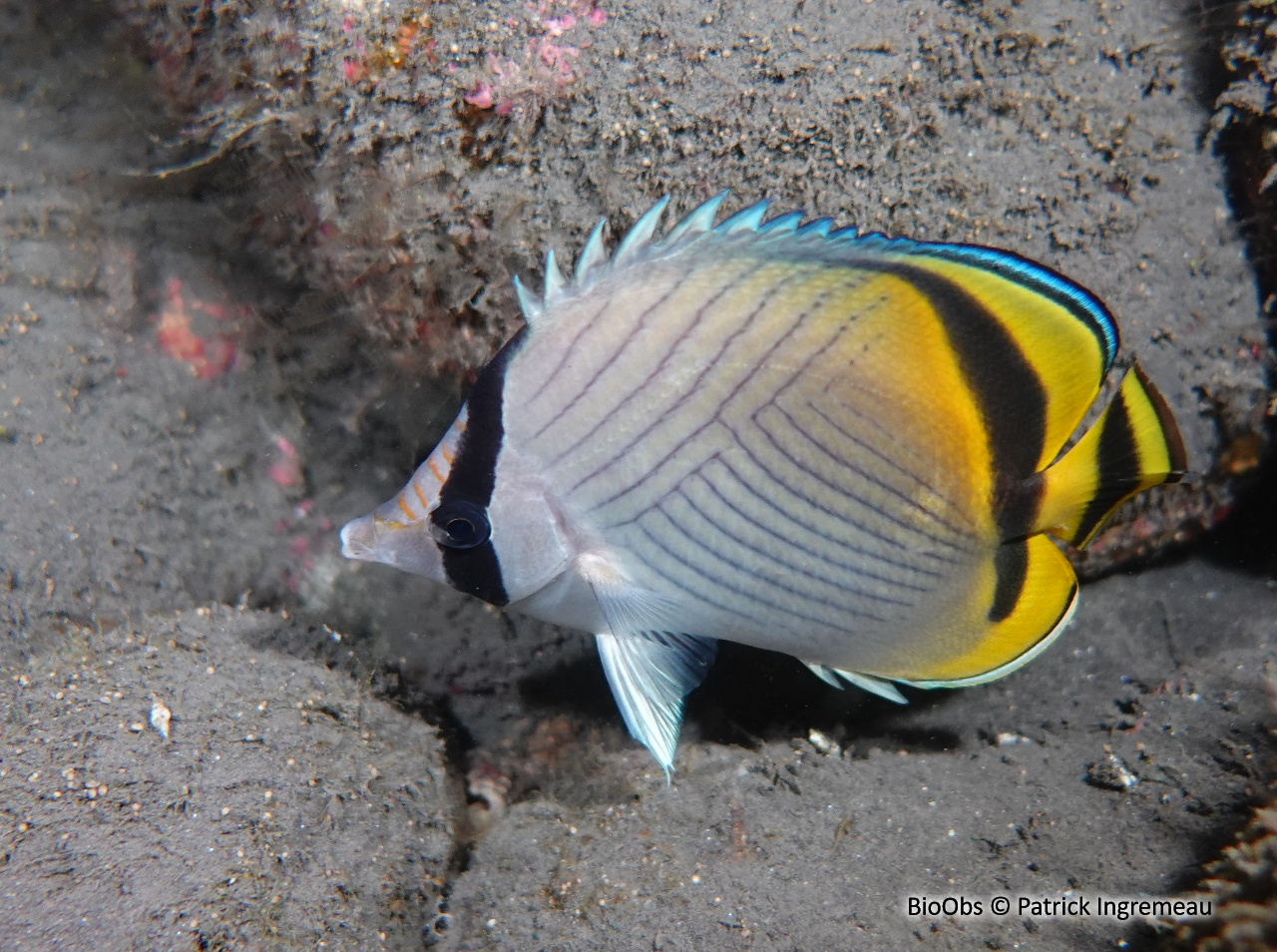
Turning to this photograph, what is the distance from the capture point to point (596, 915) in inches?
81.1

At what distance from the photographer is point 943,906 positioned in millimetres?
1896

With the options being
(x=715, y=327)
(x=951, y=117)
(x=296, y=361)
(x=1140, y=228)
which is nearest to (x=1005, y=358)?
(x=715, y=327)

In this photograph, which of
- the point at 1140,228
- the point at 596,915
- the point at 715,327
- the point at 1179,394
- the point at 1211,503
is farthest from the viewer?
the point at 1211,503

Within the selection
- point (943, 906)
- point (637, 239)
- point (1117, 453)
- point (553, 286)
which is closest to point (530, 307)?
point (553, 286)

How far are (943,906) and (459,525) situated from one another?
165 centimetres

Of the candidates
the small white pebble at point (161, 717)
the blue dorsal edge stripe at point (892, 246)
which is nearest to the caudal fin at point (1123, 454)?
the blue dorsal edge stripe at point (892, 246)

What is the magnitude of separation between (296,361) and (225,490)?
0.70 metres

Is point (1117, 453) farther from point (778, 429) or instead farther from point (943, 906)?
point (943, 906)

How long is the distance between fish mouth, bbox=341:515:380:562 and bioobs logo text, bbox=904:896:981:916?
169 cm

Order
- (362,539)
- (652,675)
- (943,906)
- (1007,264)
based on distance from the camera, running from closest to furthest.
→ (1007,264) < (362,539) < (652,675) < (943,906)

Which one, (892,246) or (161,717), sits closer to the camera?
(892,246)

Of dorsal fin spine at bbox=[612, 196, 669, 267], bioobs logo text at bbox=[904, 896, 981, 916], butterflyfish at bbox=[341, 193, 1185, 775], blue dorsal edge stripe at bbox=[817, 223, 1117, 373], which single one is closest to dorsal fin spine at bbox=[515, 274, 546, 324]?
butterflyfish at bbox=[341, 193, 1185, 775]

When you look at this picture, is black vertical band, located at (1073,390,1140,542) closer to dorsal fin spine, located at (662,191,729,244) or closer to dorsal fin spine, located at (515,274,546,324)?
dorsal fin spine, located at (662,191,729,244)

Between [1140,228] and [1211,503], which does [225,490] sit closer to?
[1140,228]
